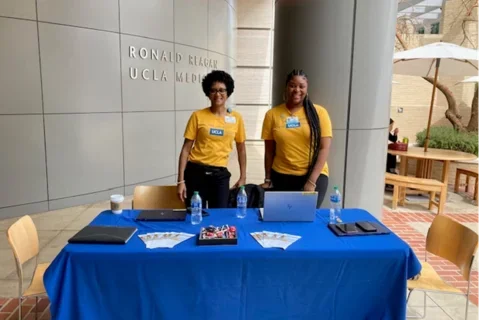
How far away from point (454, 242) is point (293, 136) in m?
1.30

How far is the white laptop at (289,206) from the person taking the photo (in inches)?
102

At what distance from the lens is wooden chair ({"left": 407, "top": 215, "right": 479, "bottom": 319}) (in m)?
2.53

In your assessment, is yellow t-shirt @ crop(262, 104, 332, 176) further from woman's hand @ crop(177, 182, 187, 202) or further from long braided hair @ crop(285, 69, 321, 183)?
woman's hand @ crop(177, 182, 187, 202)

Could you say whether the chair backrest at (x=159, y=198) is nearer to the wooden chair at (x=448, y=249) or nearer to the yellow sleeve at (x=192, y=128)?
the yellow sleeve at (x=192, y=128)

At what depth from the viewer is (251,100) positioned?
11930 millimetres

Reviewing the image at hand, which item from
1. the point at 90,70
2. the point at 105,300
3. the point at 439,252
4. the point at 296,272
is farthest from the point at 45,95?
the point at 439,252

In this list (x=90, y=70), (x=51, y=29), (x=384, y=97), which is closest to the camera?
(x=384, y=97)

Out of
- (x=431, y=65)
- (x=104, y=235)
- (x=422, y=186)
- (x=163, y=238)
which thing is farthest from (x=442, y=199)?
(x=104, y=235)

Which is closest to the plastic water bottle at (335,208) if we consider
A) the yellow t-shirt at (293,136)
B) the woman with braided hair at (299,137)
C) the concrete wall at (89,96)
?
the woman with braided hair at (299,137)

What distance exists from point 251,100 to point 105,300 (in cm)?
1012

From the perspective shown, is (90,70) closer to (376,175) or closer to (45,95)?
(45,95)

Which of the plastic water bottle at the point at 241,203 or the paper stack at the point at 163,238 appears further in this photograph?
the plastic water bottle at the point at 241,203

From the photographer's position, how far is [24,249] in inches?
98.7

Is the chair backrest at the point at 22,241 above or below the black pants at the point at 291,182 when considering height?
below
